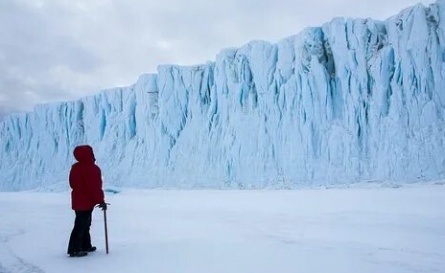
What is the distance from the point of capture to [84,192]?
4.43m

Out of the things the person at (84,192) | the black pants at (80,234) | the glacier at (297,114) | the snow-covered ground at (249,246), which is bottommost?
the snow-covered ground at (249,246)

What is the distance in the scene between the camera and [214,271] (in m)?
3.33

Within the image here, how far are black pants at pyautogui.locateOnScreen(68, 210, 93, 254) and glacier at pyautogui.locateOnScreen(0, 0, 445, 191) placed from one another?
1616 cm

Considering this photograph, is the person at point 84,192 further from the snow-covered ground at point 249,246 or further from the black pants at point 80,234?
the snow-covered ground at point 249,246

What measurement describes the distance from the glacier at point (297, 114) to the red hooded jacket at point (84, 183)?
16114 millimetres

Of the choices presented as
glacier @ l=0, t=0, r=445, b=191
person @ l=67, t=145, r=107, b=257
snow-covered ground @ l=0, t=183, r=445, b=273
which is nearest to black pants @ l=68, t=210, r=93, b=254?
person @ l=67, t=145, r=107, b=257

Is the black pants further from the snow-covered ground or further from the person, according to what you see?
the snow-covered ground

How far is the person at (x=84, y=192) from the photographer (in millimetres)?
4363

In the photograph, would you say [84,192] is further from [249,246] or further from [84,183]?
[249,246]

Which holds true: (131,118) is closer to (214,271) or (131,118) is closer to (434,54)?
(434,54)

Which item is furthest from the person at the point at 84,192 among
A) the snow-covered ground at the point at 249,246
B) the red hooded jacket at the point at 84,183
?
the snow-covered ground at the point at 249,246

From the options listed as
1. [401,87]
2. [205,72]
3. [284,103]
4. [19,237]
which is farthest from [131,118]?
[19,237]

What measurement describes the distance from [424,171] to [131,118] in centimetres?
2130

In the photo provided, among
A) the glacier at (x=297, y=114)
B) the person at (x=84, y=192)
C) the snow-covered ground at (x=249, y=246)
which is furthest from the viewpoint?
the glacier at (x=297, y=114)
